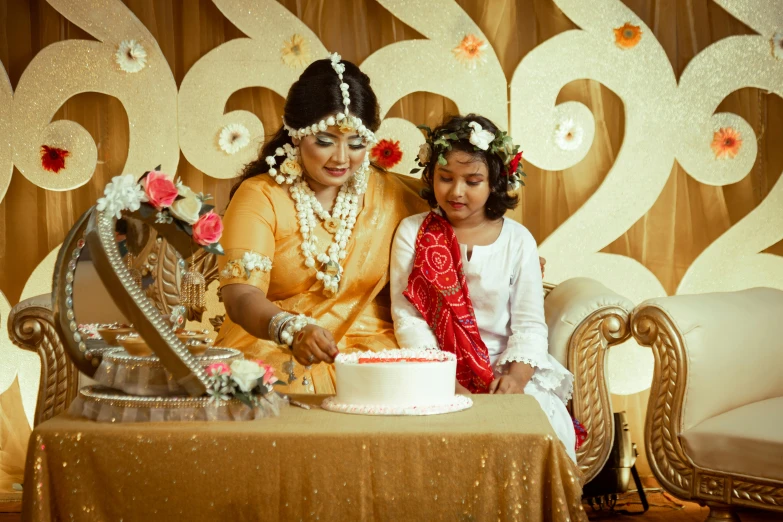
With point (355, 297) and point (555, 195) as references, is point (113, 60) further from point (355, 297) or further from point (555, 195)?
point (555, 195)

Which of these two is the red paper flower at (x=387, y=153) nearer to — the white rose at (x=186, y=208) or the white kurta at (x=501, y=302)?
the white kurta at (x=501, y=302)

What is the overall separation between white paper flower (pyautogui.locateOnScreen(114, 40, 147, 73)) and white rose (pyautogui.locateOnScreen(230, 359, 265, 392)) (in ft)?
7.96

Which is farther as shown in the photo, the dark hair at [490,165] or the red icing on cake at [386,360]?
the dark hair at [490,165]

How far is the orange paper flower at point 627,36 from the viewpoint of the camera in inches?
148

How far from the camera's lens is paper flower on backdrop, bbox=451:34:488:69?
3.75 m

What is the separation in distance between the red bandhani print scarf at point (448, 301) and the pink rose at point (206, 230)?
115 cm

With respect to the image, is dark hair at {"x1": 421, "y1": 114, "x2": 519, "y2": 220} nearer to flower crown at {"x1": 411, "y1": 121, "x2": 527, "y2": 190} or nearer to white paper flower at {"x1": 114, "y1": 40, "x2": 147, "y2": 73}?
flower crown at {"x1": 411, "y1": 121, "x2": 527, "y2": 190}

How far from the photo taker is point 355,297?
2.94 metres

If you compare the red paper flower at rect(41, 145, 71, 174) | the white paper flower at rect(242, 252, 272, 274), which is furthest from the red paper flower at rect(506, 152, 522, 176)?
the red paper flower at rect(41, 145, 71, 174)

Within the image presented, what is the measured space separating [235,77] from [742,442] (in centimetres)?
Answer: 251

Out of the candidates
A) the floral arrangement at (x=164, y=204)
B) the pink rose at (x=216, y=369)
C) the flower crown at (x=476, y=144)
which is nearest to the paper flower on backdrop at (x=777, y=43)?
the flower crown at (x=476, y=144)

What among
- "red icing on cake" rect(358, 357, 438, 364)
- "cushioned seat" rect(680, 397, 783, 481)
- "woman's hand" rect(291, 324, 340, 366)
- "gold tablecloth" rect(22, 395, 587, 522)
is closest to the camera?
"gold tablecloth" rect(22, 395, 587, 522)

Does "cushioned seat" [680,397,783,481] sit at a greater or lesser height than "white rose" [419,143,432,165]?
lesser

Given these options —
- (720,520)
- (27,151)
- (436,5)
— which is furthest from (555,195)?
(27,151)
